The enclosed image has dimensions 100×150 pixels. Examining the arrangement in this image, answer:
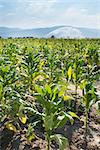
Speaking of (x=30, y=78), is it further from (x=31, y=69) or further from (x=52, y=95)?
(x=52, y=95)

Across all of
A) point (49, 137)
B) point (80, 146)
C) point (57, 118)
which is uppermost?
point (57, 118)

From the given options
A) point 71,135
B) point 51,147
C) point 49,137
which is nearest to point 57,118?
point 49,137

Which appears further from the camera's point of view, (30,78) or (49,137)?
(30,78)

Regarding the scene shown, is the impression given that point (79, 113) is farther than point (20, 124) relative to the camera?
Yes

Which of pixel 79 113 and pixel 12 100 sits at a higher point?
pixel 12 100

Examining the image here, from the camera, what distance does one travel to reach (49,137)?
12.3ft

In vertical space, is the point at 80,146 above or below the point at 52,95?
below

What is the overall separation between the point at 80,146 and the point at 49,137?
0.91 metres

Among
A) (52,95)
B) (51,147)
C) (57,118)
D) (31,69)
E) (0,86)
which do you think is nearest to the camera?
(57,118)

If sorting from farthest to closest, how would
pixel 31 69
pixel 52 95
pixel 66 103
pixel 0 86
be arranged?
pixel 31 69, pixel 66 103, pixel 0 86, pixel 52 95

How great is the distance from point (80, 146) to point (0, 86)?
4.57ft

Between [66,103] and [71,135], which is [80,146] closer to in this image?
[71,135]

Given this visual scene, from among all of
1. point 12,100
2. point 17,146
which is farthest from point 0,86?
point 17,146

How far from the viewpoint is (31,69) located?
6266mm
